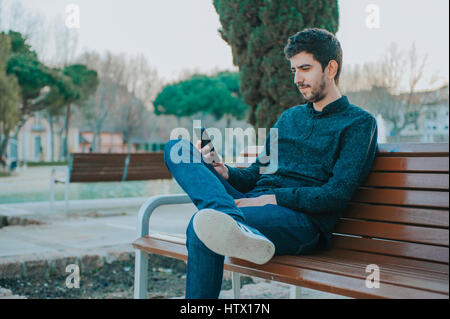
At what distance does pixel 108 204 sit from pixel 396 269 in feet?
19.1

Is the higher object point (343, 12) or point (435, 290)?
point (343, 12)

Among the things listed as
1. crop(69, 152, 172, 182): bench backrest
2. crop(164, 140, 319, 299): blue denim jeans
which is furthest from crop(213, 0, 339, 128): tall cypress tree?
crop(164, 140, 319, 299): blue denim jeans

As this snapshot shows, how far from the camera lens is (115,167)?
6.70 meters

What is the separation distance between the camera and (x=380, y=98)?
1828 centimetres

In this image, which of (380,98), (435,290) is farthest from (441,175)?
(380,98)

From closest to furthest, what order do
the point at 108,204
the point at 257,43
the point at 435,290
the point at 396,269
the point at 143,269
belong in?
1. the point at 435,290
2. the point at 396,269
3. the point at 143,269
4. the point at 257,43
5. the point at 108,204

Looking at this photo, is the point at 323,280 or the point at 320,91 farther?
the point at 320,91

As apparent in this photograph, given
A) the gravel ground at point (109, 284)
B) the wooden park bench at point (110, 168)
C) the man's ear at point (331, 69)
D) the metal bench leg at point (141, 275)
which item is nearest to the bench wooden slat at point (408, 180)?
the man's ear at point (331, 69)

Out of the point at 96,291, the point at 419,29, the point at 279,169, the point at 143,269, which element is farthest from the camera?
the point at 419,29

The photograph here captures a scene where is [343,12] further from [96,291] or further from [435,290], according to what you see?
[435,290]

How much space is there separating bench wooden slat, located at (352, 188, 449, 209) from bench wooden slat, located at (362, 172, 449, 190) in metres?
0.02

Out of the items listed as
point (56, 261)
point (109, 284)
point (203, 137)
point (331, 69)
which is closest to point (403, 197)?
point (331, 69)

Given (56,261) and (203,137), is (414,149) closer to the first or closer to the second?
(203,137)

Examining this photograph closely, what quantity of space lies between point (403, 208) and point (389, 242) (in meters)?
0.13
